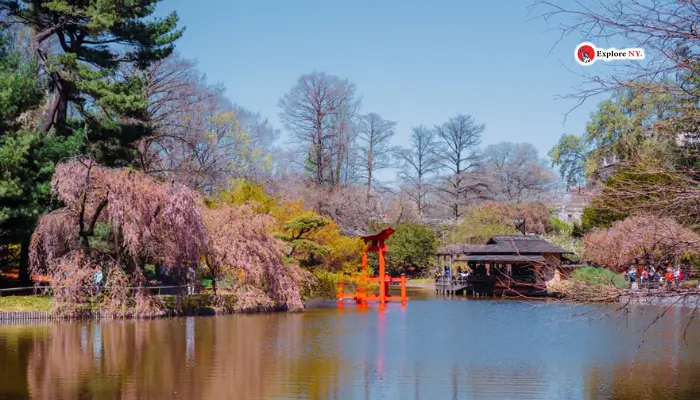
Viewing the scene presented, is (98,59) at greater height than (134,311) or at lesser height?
greater

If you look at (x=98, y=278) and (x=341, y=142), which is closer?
(x=98, y=278)

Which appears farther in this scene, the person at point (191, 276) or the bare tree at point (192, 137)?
the bare tree at point (192, 137)

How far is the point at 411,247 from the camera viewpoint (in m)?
45.7

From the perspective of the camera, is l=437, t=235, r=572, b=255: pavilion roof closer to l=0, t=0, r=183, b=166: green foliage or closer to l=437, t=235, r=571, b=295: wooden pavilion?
l=437, t=235, r=571, b=295: wooden pavilion

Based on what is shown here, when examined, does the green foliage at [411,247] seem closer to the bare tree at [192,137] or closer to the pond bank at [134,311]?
the bare tree at [192,137]

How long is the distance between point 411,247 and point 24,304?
93.1ft

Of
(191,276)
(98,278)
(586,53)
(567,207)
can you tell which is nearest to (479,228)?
(567,207)

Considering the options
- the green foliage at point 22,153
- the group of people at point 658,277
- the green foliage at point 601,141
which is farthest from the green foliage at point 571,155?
the green foliage at point 22,153

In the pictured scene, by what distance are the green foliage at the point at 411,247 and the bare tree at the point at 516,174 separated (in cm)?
1231

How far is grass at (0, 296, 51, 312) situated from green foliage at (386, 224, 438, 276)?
2720cm

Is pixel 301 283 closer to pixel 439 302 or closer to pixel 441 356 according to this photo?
pixel 439 302

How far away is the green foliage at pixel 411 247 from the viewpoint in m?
45.8

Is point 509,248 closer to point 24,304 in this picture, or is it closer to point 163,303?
point 163,303

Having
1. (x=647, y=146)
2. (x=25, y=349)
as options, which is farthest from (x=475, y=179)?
(x=25, y=349)
